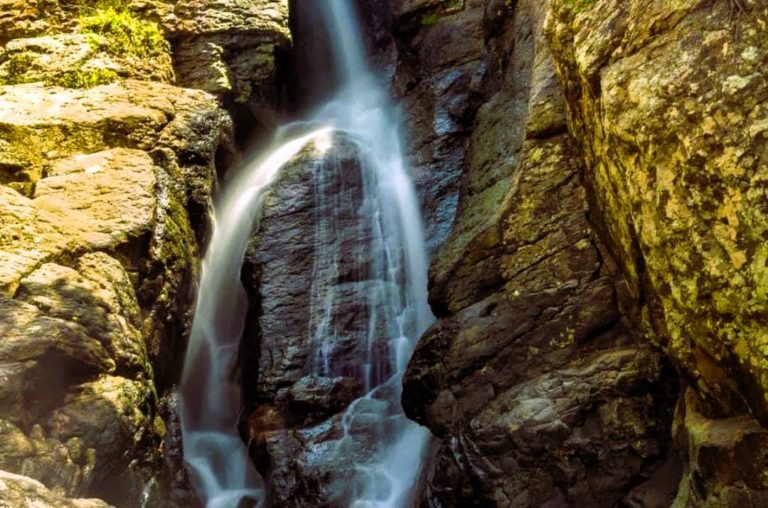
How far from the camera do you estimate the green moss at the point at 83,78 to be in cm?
1052

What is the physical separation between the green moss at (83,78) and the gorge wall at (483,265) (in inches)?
1.7

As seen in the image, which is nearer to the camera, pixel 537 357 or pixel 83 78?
pixel 537 357

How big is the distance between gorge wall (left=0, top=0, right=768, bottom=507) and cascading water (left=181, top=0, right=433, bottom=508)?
327 millimetres

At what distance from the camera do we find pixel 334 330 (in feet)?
30.9

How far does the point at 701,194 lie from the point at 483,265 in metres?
3.28

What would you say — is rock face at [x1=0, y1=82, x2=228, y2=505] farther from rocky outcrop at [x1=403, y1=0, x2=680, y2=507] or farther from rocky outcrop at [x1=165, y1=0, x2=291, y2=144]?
rocky outcrop at [x1=403, y1=0, x2=680, y2=507]

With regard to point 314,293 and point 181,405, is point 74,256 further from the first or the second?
point 314,293

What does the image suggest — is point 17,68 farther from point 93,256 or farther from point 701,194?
point 701,194

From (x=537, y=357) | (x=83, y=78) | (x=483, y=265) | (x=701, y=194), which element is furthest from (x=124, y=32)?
(x=701, y=194)

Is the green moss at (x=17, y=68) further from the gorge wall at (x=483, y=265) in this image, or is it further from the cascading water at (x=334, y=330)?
the cascading water at (x=334, y=330)

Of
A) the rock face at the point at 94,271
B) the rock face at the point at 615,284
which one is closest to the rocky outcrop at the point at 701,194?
the rock face at the point at 615,284

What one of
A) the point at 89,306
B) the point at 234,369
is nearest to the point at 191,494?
the point at 234,369

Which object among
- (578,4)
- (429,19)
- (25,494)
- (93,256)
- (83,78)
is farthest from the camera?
(429,19)

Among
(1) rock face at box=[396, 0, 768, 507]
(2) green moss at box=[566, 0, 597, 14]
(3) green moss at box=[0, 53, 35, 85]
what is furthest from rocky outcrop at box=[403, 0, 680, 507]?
(3) green moss at box=[0, 53, 35, 85]
